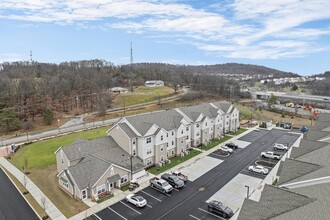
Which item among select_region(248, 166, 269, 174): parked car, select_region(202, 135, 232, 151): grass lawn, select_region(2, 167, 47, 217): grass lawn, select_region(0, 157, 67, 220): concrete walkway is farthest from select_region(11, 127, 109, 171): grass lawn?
select_region(248, 166, 269, 174): parked car

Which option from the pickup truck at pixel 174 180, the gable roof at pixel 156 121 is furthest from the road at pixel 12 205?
the gable roof at pixel 156 121

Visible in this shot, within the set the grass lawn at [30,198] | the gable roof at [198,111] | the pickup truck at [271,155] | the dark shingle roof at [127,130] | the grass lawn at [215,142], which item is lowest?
the grass lawn at [30,198]

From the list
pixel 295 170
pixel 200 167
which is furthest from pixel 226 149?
pixel 295 170

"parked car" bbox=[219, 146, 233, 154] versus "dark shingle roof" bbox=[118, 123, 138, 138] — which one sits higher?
"dark shingle roof" bbox=[118, 123, 138, 138]

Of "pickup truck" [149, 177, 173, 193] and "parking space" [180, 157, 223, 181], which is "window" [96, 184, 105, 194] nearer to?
"pickup truck" [149, 177, 173, 193]

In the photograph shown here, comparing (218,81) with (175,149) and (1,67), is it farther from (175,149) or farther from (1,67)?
(1,67)

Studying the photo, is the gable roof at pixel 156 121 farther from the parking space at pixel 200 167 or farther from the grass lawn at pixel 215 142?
the grass lawn at pixel 215 142
